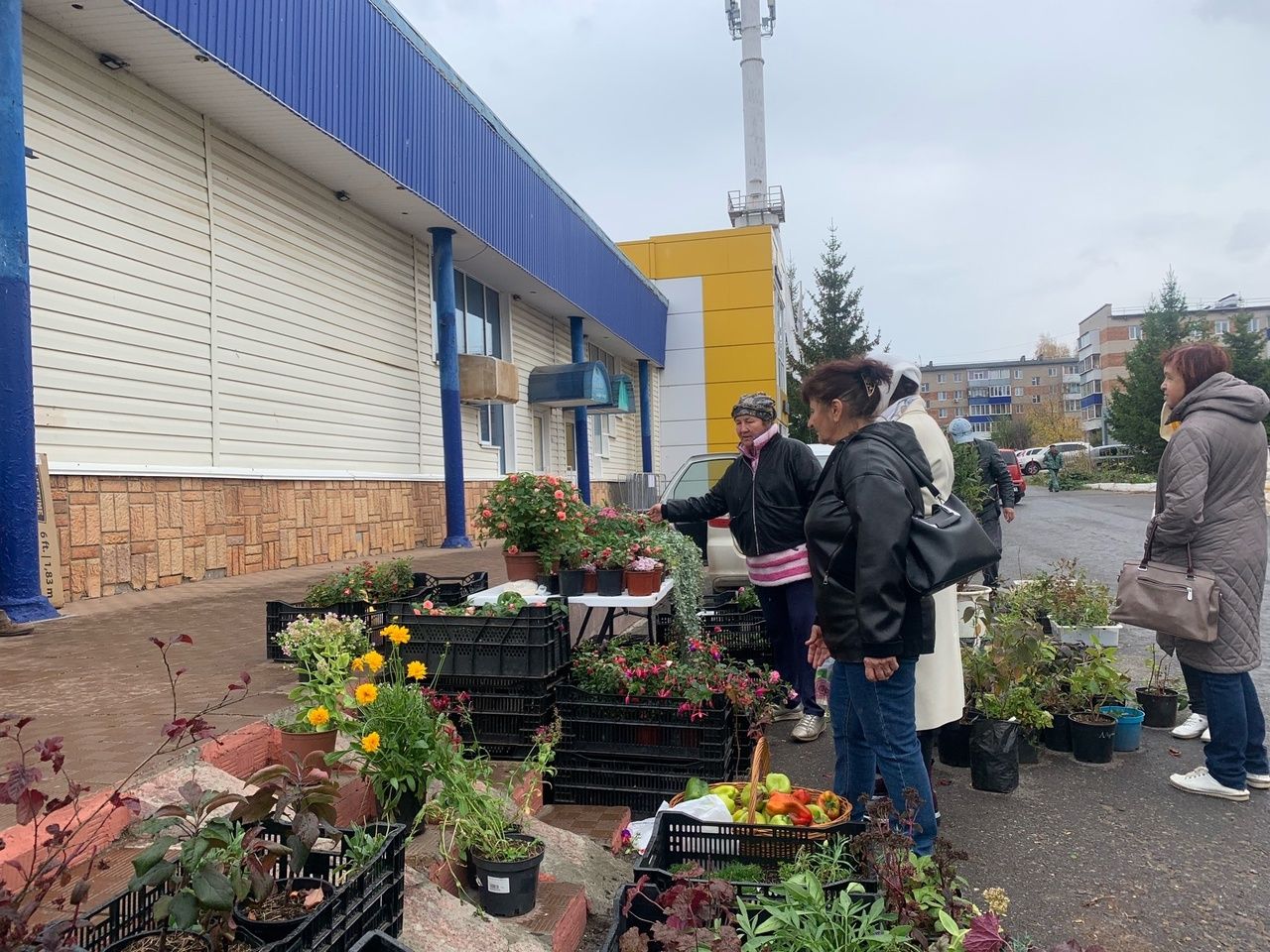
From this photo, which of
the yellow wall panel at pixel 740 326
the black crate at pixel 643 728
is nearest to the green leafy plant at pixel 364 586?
the black crate at pixel 643 728

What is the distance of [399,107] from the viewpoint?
1040cm

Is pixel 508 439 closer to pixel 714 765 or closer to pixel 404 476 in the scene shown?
pixel 404 476

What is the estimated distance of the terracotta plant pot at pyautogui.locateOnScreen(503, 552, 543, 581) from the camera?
15.8 feet

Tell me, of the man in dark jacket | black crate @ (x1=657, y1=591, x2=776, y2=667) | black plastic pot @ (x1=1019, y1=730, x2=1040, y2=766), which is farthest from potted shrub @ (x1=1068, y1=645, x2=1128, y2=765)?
the man in dark jacket

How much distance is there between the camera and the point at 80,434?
6.91 m

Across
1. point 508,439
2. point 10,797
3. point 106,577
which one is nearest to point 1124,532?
point 508,439

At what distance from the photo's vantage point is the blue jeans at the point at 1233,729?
3.79 m

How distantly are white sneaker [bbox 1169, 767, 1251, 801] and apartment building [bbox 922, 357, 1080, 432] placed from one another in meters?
111

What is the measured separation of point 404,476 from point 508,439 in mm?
4494

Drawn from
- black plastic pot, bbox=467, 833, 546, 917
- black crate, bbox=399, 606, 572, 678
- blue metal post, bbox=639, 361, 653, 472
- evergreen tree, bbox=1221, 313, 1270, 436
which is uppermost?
evergreen tree, bbox=1221, 313, 1270, 436

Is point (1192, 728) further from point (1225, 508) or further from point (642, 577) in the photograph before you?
point (642, 577)

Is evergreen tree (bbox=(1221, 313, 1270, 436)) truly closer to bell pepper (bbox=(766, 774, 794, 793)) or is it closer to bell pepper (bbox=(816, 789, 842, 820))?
bell pepper (bbox=(766, 774, 794, 793))

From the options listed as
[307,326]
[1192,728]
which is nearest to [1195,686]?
[1192,728]

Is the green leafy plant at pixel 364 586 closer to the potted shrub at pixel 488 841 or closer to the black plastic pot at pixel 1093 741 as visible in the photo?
the potted shrub at pixel 488 841
